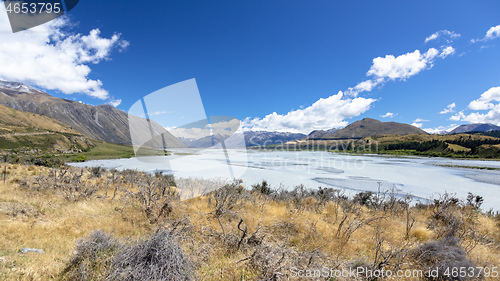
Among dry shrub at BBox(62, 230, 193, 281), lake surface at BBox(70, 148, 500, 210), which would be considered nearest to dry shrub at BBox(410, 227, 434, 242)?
lake surface at BBox(70, 148, 500, 210)

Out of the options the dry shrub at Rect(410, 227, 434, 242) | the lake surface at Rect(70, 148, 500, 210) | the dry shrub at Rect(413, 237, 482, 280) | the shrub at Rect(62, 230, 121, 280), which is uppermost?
the shrub at Rect(62, 230, 121, 280)

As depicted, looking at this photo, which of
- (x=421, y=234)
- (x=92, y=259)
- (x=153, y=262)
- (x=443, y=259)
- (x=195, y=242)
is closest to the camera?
(x=153, y=262)

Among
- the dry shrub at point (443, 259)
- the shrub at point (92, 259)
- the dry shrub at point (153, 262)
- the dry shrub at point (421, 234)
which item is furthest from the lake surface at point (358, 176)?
the shrub at point (92, 259)

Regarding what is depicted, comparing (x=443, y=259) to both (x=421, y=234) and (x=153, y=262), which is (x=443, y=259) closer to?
(x=421, y=234)

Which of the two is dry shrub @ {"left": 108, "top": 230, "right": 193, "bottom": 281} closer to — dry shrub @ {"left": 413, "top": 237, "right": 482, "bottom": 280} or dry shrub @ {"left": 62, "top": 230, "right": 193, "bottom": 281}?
dry shrub @ {"left": 62, "top": 230, "right": 193, "bottom": 281}

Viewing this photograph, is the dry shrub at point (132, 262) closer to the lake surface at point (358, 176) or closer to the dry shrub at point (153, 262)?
the dry shrub at point (153, 262)

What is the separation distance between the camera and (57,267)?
132 inches

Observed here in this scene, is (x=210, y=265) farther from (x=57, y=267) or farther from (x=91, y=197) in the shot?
(x=91, y=197)

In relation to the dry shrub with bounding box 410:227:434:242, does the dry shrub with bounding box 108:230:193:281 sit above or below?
above

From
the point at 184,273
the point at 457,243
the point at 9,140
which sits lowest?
the point at 457,243

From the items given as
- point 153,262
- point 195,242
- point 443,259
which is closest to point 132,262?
point 153,262

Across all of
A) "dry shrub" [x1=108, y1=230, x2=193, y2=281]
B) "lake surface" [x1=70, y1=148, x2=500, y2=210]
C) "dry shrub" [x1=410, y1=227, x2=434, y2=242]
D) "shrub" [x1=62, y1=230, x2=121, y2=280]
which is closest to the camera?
"dry shrub" [x1=108, y1=230, x2=193, y2=281]

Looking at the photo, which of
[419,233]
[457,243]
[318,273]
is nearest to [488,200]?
[419,233]

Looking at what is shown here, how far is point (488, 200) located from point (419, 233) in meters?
13.3
